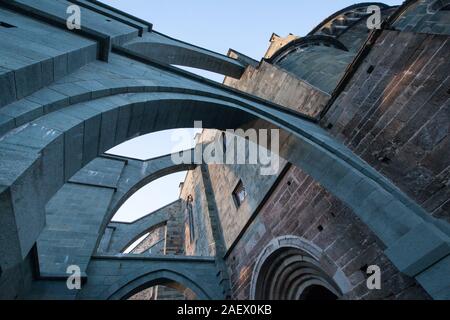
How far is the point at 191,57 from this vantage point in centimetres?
1132

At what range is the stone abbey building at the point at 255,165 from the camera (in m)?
2.27

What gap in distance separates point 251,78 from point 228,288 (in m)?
7.76

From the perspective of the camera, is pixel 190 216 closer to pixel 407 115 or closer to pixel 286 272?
pixel 286 272

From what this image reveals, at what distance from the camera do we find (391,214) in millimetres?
3104

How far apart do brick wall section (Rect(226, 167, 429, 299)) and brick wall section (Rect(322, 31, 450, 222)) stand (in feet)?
3.38

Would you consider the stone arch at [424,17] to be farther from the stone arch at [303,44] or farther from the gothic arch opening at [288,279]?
the stone arch at [303,44]

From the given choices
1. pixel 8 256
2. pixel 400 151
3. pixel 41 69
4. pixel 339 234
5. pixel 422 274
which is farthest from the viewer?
pixel 339 234

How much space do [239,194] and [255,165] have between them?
1625mm

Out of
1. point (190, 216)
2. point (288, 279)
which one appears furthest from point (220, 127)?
point (190, 216)

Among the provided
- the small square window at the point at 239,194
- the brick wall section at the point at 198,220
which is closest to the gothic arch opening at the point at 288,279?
the small square window at the point at 239,194

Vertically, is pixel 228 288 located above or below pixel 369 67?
below

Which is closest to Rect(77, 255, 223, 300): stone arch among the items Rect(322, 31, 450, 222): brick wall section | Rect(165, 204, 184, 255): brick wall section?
Rect(165, 204, 184, 255): brick wall section
